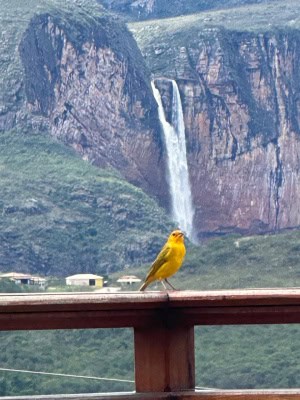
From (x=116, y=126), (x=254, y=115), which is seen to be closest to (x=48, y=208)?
(x=116, y=126)

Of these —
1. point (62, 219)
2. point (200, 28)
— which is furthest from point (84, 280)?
point (200, 28)

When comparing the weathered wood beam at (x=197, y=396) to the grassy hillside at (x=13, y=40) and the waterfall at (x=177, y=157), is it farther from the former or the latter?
the waterfall at (x=177, y=157)

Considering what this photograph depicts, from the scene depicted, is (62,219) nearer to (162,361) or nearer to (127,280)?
(127,280)

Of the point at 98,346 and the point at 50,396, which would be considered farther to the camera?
the point at 98,346

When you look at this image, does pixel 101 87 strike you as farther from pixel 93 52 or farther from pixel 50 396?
pixel 50 396

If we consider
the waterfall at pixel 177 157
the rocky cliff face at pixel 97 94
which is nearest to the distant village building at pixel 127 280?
the rocky cliff face at pixel 97 94

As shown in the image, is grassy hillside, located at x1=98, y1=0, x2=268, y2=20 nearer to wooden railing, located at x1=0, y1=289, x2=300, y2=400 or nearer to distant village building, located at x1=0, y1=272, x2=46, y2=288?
distant village building, located at x1=0, y1=272, x2=46, y2=288
